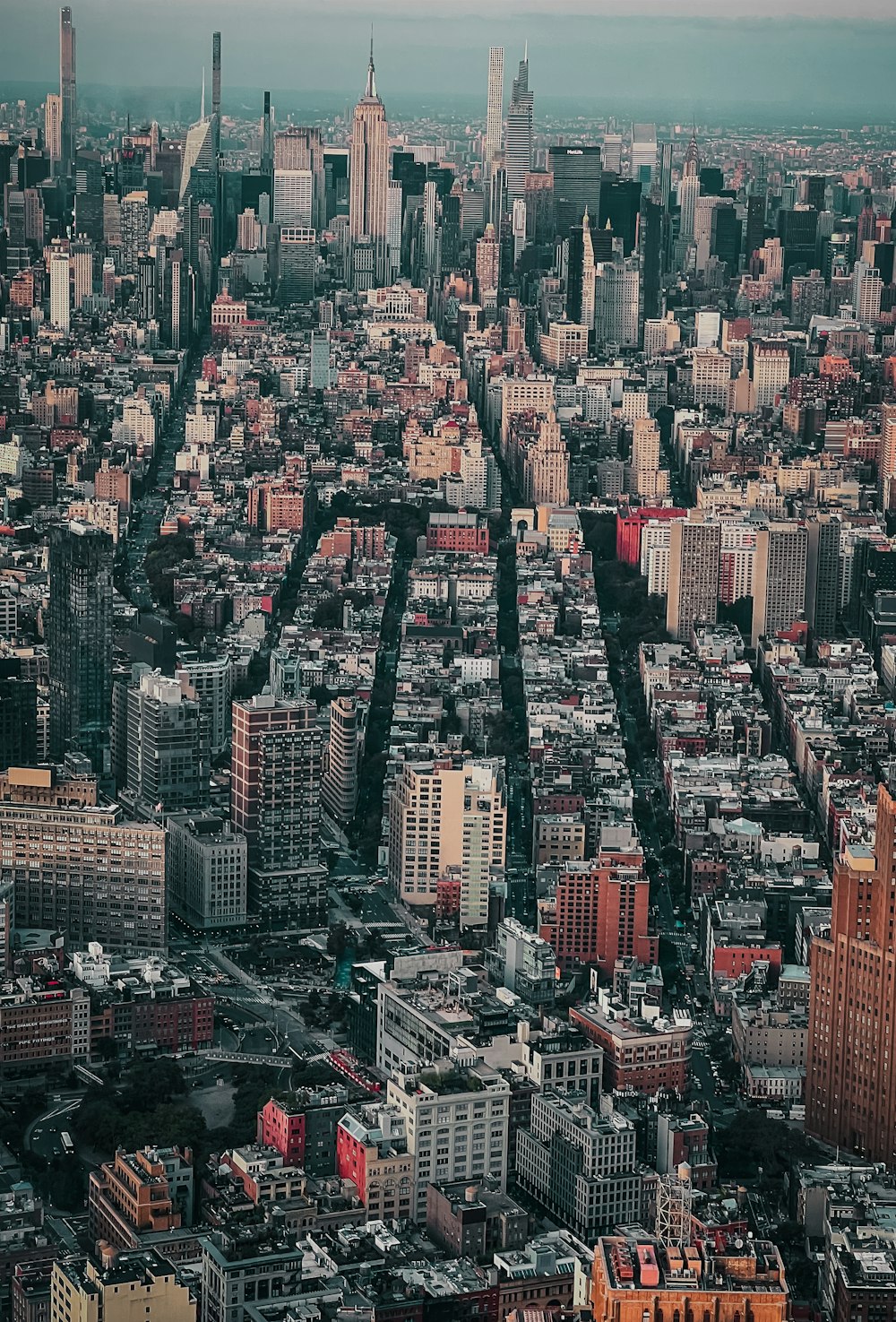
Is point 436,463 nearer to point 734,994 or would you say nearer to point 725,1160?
point 734,994

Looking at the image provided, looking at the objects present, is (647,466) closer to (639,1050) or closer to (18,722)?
(18,722)

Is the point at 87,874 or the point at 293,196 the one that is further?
the point at 293,196

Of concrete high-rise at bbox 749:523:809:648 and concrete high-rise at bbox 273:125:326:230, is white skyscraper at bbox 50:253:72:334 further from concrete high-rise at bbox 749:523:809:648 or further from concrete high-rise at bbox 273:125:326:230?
concrete high-rise at bbox 749:523:809:648

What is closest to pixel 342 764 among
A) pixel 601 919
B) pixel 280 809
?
pixel 280 809

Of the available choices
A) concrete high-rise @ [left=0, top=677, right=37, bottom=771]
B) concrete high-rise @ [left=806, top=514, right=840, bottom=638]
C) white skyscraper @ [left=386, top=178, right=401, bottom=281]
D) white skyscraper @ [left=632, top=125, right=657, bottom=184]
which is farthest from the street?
white skyscraper @ [left=632, top=125, right=657, bottom=184]

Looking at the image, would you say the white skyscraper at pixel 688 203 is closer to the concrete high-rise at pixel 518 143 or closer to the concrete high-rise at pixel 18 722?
the concrete high-rise at pixel 518 143

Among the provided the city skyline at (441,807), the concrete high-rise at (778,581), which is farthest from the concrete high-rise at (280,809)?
the concrete high-rise at (778,581)
